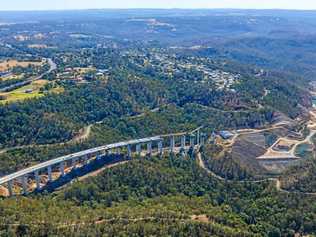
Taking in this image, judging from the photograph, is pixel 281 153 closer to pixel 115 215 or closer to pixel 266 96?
pixel 266 96

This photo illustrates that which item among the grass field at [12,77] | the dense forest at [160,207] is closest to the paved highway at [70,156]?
the dense forest at [160,207]

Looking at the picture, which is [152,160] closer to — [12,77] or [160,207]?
[160,207]

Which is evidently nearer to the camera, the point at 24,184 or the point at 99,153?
the point at 24,184

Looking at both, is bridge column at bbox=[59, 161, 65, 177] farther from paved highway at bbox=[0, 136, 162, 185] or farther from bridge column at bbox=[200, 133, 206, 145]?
bridge column at bbox=[200, 133, 206, 145]

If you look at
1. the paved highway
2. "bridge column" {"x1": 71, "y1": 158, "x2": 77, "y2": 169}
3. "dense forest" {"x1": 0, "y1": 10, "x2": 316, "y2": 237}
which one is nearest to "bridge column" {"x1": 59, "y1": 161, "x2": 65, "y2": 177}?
the paved highway

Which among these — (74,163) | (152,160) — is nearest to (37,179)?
(74,163)

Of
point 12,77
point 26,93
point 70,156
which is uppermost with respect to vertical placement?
point 26,93
